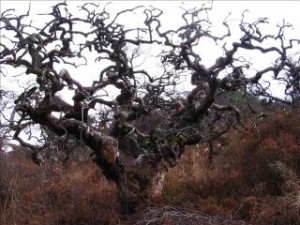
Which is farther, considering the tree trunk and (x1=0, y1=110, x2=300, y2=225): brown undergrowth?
the tree trunk

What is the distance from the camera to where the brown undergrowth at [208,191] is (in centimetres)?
944

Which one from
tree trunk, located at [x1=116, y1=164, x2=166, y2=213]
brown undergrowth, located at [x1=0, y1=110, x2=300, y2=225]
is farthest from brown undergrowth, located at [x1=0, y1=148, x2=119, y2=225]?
tree trunk, located at [x1=116, y1=164, x2=166, y2=213]

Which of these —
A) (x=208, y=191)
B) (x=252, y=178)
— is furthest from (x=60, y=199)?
(x=252, y=178)

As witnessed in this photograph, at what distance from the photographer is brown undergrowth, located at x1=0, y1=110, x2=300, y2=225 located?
31.0 ft

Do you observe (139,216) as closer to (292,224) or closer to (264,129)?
(292,224)

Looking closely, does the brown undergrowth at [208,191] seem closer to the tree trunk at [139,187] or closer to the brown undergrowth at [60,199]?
the brown undergrowth at [60,199]

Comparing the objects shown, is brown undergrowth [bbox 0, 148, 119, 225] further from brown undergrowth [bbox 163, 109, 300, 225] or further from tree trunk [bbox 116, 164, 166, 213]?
brown undergrowth [bbox 163, 109, 300, 225]

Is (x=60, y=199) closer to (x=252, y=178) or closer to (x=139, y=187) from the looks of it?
(x=139, y=187)

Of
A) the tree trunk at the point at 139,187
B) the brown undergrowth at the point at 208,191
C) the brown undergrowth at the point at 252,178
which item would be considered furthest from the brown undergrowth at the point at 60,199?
the brown undergrowth at the point at 252,178

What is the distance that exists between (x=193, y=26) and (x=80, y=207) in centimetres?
410

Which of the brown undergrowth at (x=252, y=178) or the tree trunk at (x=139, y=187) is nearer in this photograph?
the brown undergrowth at (x=252, y=178)

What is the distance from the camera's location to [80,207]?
1053 cm

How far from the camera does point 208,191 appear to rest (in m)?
11.3

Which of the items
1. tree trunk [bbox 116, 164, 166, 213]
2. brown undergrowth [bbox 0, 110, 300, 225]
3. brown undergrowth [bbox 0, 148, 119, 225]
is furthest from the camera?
brown undergrowth [bbox 0, 148, 119, 225]
